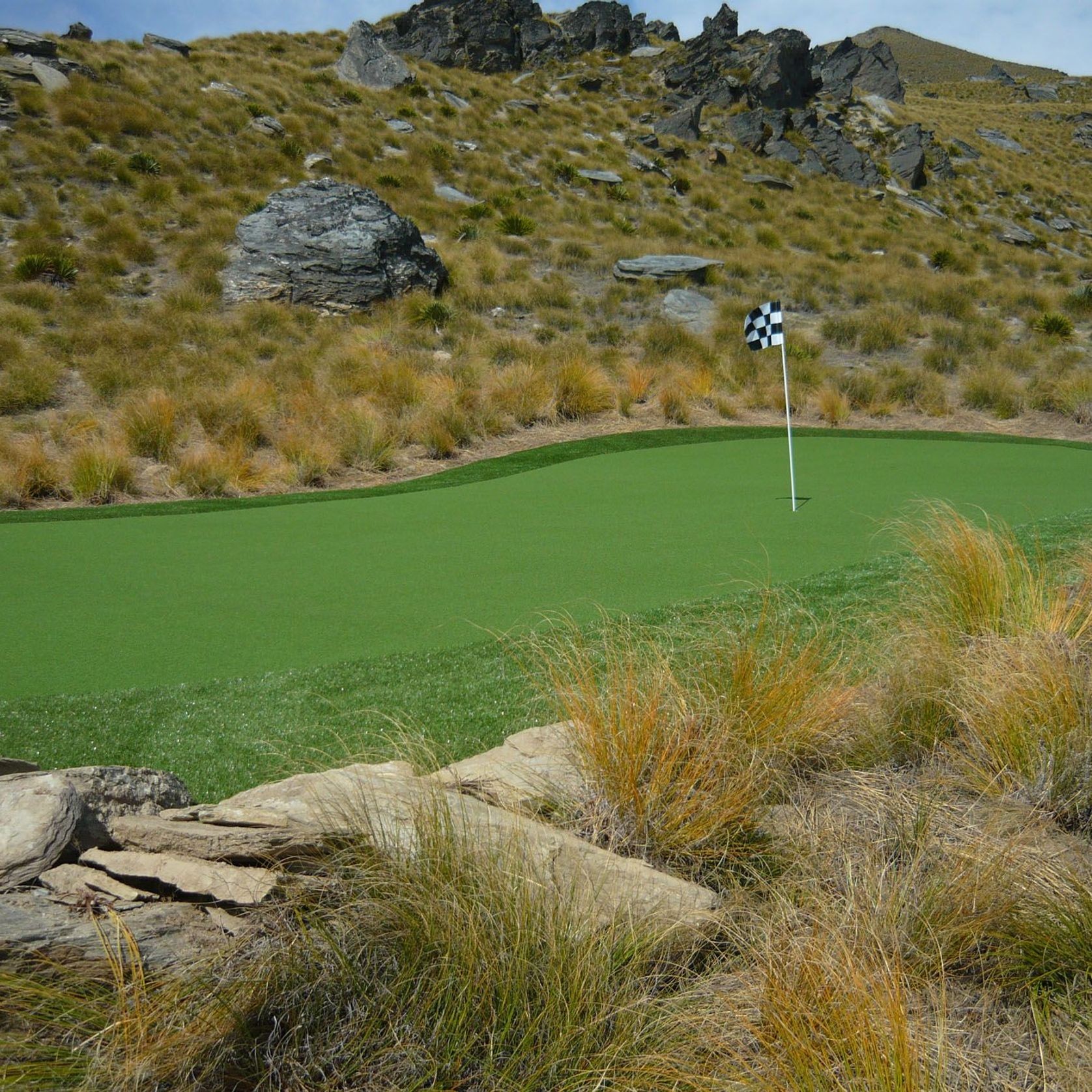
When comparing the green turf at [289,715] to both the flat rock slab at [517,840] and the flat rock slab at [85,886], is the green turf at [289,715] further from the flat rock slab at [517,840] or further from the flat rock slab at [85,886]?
the flat rock slab at [85,886]

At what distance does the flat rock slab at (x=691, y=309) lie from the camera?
17703 mm

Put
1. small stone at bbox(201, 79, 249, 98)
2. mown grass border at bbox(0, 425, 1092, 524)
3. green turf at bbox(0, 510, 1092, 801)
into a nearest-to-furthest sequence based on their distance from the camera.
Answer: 1. green turf at bbox(0, 510, 1092, 801)
2. mown grass border at bbox(0, 425, 1092, 524)
3. small stone at bbox(201, 79, 249, 98)

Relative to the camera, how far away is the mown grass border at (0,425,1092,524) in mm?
8125

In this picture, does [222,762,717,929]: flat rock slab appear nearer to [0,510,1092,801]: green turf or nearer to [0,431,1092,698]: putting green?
[0,510,1092,801]: green turf

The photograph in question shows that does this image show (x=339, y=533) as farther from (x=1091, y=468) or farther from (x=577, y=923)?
(x=1091, y=468)

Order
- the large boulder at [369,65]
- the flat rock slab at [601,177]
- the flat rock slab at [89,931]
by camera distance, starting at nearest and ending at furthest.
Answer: the flat rock slab at [89,931], the flat rock slab at [601,177], the large boulder at [369,65]

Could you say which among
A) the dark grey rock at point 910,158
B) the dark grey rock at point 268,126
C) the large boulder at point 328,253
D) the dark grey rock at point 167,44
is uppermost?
the dark grey rock at point 167,44

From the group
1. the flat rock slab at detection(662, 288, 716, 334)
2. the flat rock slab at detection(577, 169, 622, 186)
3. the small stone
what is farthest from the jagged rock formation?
the flat rock slab at detection(662, 288, 716, 334)

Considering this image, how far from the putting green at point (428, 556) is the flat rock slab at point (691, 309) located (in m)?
8.94

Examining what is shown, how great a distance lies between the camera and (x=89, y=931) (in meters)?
1.97

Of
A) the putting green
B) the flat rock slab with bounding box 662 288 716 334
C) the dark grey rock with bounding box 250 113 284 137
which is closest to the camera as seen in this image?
the putting green

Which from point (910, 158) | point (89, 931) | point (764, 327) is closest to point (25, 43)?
point (764, 327)

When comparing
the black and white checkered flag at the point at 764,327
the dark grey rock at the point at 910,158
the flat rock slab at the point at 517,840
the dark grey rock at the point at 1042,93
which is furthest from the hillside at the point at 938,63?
the flat rock slab at the point at 517,840

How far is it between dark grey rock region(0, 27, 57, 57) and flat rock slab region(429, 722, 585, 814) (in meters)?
26.5
